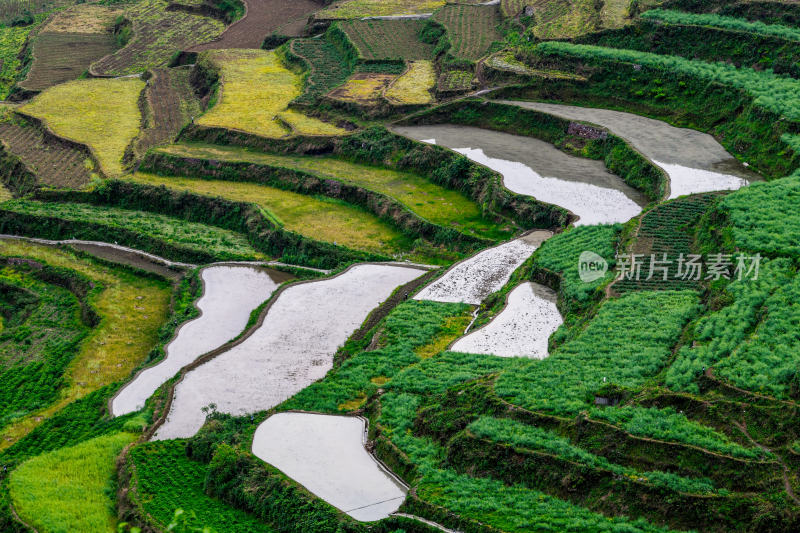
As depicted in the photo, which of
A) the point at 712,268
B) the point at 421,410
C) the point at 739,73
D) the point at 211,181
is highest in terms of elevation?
the point at 739,73

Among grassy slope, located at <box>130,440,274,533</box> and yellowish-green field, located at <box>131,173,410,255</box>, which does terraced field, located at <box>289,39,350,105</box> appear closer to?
yellowish-green field, located at <box>131,173,410,255</box>

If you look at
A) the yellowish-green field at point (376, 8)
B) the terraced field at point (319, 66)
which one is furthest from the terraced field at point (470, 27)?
the terraced field at point (319, 66)

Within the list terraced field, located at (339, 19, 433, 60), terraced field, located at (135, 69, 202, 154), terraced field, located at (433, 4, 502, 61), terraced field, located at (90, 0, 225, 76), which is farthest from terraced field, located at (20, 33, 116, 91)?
terraced field, located at (433, 4, 502, 61)

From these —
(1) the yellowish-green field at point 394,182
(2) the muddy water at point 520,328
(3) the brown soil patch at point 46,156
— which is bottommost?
(3) the brown soil patch at point 46,156

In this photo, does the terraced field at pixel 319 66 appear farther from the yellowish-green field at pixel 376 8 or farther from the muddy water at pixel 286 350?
the muddy water at pixel 286 350

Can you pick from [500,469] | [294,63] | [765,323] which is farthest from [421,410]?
[294,63]

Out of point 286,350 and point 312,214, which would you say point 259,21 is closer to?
point 312,214

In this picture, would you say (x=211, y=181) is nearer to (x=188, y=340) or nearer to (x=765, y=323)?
(x=188, y=340)
